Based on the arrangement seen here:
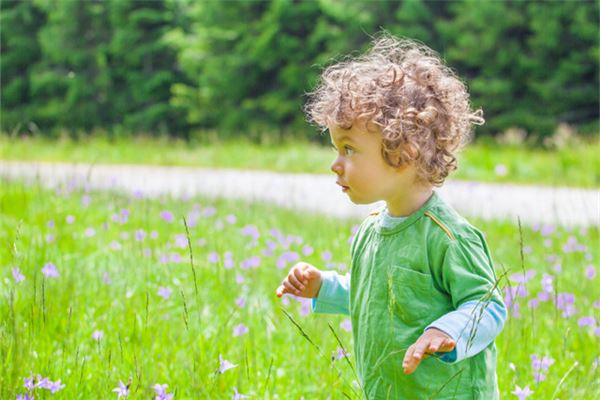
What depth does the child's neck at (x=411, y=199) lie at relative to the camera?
7.23ft

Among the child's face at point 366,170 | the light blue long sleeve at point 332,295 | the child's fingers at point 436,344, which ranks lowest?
the light blue long sleeve at point 332,295

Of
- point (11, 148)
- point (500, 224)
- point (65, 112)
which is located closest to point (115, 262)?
point (500, 224)

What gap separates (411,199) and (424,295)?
0.87ft

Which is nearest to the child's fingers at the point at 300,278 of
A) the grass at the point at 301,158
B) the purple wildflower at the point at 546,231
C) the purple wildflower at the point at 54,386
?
the purple wildflower at the point at 54,386

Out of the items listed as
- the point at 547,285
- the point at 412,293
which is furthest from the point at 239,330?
the point at 547,285

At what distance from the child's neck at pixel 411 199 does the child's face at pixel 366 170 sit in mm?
24

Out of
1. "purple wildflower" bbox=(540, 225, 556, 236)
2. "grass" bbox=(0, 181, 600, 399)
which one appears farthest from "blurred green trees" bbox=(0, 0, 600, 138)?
"grass" bbox=(0, 181, 600, 399)

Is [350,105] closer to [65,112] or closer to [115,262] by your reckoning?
[115,262]

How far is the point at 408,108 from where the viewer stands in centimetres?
217

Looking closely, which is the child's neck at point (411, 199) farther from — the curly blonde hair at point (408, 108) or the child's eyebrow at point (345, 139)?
the child's eyebrow at point (345, 139)

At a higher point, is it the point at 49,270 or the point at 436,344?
the point at 436,344

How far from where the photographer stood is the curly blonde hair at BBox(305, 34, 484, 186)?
215 cm

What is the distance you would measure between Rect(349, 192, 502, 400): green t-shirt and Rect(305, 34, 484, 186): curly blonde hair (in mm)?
134

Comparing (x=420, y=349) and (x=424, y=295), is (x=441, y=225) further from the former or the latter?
(x=420, y=349)
